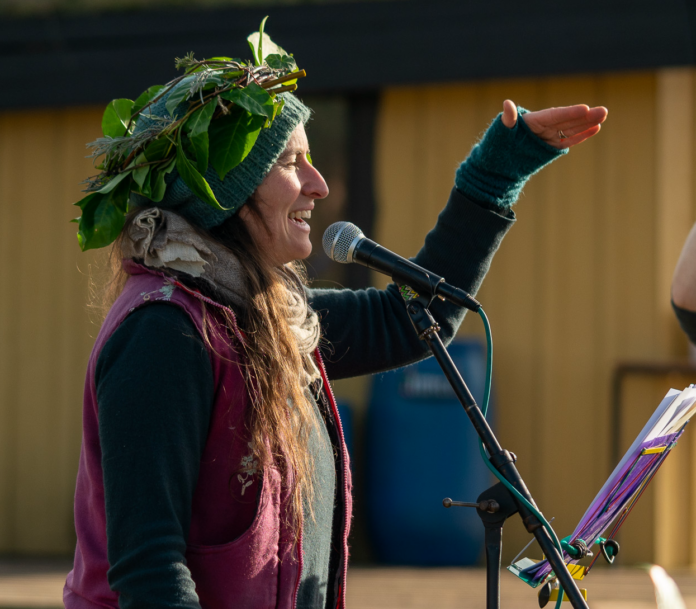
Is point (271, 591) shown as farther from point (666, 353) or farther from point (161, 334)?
point (666, 353)

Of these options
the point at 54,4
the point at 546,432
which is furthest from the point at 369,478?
the point at 54,4

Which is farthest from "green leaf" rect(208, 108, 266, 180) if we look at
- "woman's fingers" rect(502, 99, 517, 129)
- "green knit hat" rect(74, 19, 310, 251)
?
"woman's fingers" rect(502, 99, 517, 129)

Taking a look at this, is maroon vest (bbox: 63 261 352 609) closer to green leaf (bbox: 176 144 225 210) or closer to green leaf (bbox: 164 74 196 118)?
green leaf (bbox: 176 144 225 210)

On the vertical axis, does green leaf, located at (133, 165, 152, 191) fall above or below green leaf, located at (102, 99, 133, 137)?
below

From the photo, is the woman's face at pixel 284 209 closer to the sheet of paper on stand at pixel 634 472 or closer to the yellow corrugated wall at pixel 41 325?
the sheet of paper on stand at pixel 634 472

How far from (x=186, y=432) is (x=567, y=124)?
97cm

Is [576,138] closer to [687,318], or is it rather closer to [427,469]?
[687,318]

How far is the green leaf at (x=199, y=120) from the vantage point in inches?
61.2

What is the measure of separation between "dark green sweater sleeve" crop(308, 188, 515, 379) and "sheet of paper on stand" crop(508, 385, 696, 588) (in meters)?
0.61

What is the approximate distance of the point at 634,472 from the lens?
4.51 feet

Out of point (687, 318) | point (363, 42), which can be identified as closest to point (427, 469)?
point (363, 42)

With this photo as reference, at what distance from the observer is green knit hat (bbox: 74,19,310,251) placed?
1582mm

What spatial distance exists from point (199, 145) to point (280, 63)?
273 mm

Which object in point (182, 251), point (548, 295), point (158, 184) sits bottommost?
point (548, 295)
